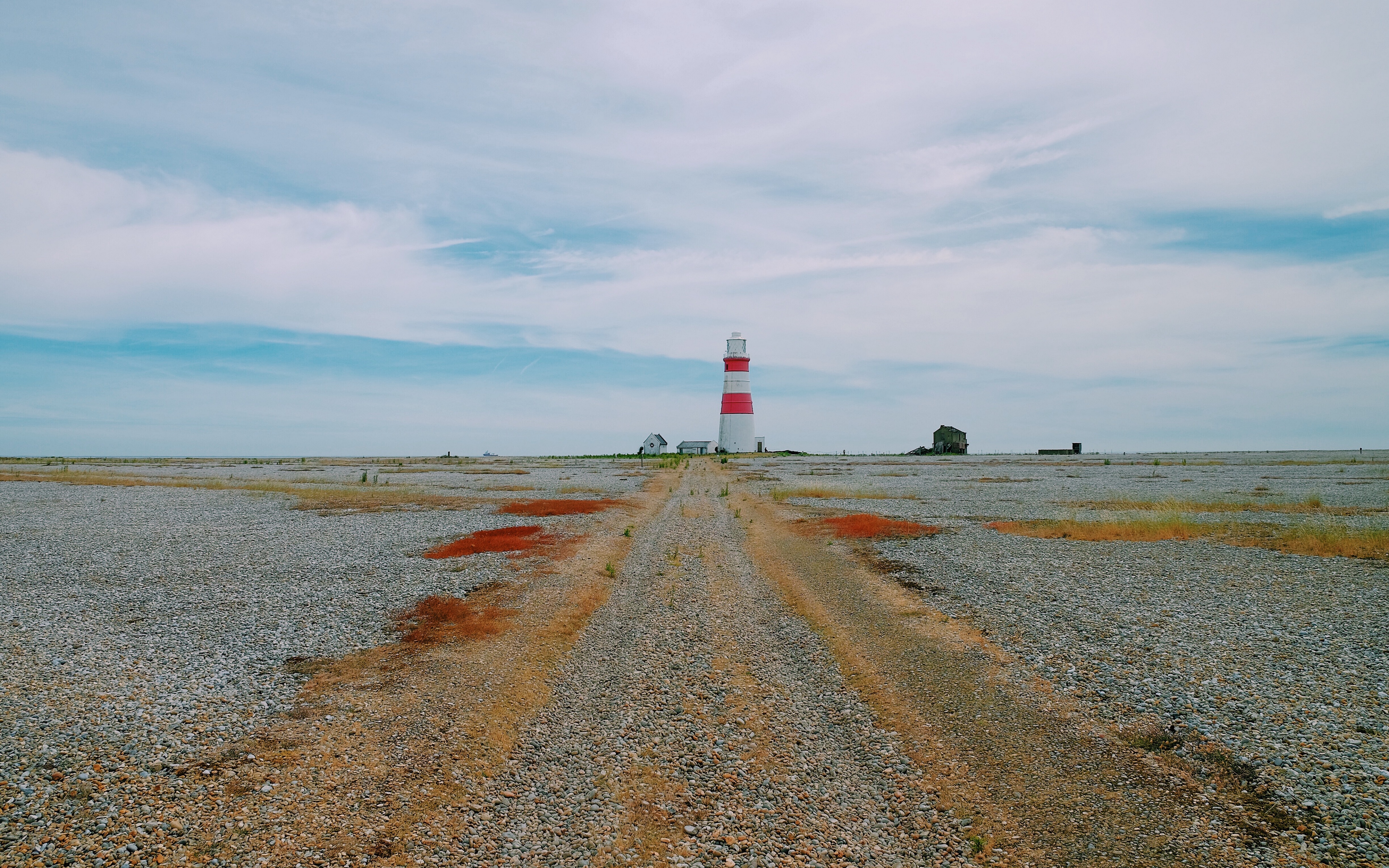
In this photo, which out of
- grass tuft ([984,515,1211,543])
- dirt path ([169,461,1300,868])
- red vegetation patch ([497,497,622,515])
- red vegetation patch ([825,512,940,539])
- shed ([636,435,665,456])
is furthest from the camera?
shed ([636,435,665,456])

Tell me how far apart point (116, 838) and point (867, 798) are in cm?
748

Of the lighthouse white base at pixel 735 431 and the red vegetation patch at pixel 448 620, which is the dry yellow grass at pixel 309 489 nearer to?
the red vegetation patch at pixel 448 620

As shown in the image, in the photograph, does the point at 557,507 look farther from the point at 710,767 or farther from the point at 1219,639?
the point at 710,767

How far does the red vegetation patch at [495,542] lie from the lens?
23.1 meters

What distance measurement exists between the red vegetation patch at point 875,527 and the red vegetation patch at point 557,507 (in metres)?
12.2

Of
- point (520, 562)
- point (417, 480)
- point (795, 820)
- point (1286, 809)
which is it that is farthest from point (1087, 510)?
point (417, 480)

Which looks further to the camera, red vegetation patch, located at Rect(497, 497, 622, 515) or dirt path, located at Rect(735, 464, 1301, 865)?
red vegetation patch, located at Rect(497, 497, 622, 515)

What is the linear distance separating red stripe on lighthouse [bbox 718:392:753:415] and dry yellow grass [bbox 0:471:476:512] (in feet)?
192

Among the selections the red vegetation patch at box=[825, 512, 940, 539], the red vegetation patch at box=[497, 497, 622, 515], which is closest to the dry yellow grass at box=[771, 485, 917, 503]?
the red vegetation patch at box=[825, 512, 940, 539]

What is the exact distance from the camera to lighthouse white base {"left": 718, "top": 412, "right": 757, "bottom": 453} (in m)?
106

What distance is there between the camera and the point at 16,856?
6.35 metres

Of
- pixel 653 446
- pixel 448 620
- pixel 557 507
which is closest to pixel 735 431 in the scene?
pixel 653 446

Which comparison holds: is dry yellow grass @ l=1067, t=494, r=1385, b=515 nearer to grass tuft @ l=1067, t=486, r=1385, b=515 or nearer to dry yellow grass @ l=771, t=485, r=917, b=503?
grass tuft @ l=1067, t=486, r=1385, b=515

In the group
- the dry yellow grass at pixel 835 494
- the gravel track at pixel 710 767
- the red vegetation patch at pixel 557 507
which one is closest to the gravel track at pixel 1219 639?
the gravel track at pixel 710 767
